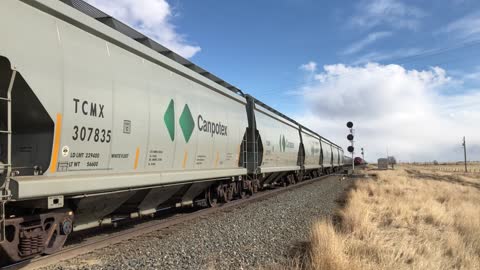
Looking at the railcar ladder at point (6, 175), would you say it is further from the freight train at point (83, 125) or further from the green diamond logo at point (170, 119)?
the green diamond logo at point (170, 119)

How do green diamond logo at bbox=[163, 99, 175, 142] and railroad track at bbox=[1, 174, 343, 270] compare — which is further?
green diamond logo at bbox=[163, 99, 175, 142]

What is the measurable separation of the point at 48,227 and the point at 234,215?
5.76m

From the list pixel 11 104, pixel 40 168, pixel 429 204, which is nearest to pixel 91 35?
pixel 11 104

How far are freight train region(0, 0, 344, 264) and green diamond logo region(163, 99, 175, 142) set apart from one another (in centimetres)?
2

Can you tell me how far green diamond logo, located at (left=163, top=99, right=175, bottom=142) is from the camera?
26.0ft

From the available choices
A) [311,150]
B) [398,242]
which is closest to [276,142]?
[398,242]

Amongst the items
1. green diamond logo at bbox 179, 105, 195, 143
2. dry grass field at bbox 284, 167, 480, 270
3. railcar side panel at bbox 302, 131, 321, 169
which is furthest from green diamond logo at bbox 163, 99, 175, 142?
railcar side panel at bbox 302, 131, 321, 169

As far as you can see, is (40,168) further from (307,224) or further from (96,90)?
(307,224)

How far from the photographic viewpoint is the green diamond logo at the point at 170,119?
794cm

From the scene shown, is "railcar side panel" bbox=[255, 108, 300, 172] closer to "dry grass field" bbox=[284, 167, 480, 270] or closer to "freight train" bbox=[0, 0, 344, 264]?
"dry grass field" bbox=[284, 167, 480, 270]

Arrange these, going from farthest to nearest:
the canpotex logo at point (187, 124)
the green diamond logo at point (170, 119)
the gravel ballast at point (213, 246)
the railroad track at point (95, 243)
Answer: the canpotex logo at point (187, 124) < the green diamond logo at point (170, 119) < the gravel ballast at point (213, 246) < the railroad track at point (95, 243)

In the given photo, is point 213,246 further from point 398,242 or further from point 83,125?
point 398,242

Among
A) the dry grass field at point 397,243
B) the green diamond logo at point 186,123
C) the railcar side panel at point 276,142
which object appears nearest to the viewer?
the dry grass field at point 397,243

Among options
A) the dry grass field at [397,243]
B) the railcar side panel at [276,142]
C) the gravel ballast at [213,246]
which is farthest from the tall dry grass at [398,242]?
the railcar side panel at [276,142]
